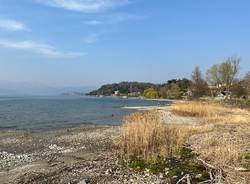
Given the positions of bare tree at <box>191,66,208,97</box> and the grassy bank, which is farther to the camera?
bare tree at <box>191,66,208,97</box>

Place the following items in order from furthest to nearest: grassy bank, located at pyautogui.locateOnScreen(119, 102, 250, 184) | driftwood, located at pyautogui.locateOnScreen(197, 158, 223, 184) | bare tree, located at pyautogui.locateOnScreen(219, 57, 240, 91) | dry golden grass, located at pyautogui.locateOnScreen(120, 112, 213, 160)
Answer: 1. bare tree, located at pyautogui.locateOnScreen(219, 57, 240, 91)
2. dry golden grass, located at pyautogui.locateOnScreen(120, 112, 213, 160)
3. grassy bank, located at pyautogui.locateOnScreen(119, 102, 250, 184)
4. driftwood, located at pyautogui.locateOnScreen(197, 158, 223, 184)

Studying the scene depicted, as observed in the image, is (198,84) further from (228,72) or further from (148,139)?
(148,139)

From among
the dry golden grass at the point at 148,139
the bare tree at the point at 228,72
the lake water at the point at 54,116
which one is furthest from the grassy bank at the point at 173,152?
the bare tree at the point at 228,72

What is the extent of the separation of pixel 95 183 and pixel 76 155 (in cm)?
669

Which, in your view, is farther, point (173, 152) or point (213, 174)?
point (173, 152)

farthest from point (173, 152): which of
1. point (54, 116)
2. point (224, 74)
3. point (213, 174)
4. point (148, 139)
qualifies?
point (224, 74)

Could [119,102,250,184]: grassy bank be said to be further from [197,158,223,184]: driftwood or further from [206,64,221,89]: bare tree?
[206,64,221,89]: bare tree

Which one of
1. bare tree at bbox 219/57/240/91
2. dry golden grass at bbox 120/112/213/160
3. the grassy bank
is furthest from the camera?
bare tree at bbox 219/57/240/91

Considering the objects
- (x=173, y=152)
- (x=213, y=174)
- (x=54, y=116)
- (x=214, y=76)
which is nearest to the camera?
(x=213, y=174)

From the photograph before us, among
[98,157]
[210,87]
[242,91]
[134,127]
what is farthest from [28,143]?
[210,87]

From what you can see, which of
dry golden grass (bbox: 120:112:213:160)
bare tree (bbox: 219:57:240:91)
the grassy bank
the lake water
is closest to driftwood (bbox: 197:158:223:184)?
the grassy bank

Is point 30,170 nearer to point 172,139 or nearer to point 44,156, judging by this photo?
point 44,156

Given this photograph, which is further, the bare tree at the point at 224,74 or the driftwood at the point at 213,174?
the bare tree at the point at 224,74

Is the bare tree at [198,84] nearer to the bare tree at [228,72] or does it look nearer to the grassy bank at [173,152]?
the bare tree at [228,72]
